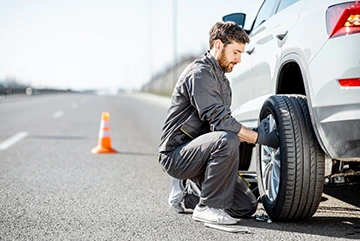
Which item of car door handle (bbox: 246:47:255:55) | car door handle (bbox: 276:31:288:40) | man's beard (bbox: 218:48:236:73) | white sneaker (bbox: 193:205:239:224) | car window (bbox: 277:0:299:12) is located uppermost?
car window (bbox: 277:0:299:12)

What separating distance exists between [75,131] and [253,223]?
9249 millimetres

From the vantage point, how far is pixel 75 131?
12.8 meters

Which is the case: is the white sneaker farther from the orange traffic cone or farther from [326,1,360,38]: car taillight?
the orange traffic cone

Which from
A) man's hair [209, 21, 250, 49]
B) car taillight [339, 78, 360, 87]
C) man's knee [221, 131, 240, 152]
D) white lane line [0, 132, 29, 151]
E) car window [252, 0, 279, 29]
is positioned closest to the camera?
car taillight [339, 78, 360, 87]

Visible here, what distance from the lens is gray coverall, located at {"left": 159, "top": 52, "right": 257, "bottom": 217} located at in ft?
13.1

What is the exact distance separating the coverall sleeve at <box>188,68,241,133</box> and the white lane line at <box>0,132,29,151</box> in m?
6.09

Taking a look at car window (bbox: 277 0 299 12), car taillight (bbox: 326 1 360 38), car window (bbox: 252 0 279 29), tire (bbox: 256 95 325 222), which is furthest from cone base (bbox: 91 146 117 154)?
car taillight (bbox: 326 1 360 38)

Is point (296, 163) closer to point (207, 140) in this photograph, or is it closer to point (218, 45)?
point (207, 140)

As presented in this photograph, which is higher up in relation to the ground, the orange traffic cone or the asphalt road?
the asphalt road

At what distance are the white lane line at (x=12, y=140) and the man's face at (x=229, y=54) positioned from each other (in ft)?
20.0

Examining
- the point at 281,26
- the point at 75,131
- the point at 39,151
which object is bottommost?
the point at 75,131

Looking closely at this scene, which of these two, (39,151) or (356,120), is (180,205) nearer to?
(356,120)

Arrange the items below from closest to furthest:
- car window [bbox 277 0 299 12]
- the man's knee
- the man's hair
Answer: the man's knee, the man's hair, car window [bbox 277 0 299 12]

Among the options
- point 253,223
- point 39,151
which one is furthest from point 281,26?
point 39,151
